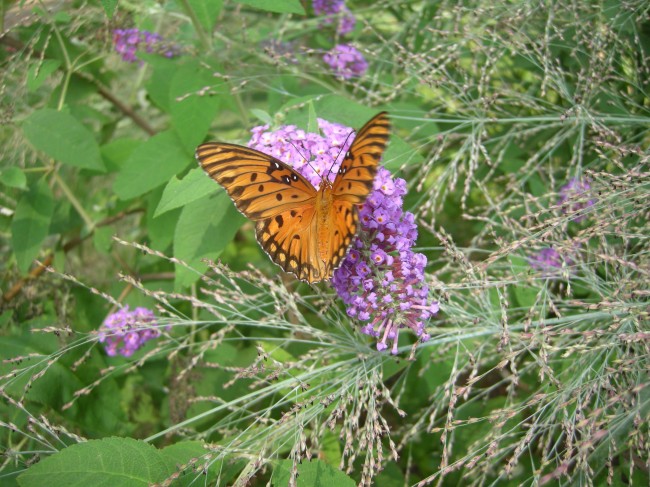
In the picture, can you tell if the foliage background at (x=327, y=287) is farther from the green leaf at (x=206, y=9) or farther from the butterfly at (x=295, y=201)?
the butterfly at (x=295, y=201)

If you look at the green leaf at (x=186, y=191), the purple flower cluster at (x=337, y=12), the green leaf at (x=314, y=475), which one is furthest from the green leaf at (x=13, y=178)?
the purple flower cluster at (x=337, y=12)

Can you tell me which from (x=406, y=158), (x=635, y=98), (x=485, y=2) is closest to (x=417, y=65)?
(x=485, y=2)

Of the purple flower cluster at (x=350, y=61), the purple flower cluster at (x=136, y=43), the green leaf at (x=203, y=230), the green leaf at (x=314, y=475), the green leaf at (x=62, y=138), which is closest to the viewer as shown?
the green leaf at (x=314, y=475)

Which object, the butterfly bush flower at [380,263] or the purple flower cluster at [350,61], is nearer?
the butterfly bush flower at [380,263]

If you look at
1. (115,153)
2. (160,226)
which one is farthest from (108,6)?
(115,153)

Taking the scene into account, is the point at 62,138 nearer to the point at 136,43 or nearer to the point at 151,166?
the point at 151,166

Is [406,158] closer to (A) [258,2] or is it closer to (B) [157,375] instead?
(A) [258,2]

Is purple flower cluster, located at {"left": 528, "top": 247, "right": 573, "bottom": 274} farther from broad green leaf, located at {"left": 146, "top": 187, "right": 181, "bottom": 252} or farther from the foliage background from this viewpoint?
broad green leaf, located at {"left": 146, "top": 187, "right": 181, "bottom": 252}
